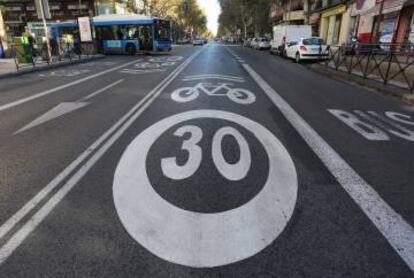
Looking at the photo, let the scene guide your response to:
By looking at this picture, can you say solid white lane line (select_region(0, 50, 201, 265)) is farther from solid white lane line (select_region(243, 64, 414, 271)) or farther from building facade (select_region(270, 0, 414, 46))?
building facade (select_region(270, 0, 414, 46))

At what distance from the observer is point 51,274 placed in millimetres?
2338

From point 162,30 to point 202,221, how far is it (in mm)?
28008

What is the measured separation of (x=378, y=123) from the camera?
6.29 metres

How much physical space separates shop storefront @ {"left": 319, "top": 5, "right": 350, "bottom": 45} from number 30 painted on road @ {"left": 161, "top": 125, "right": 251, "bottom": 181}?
29935 millimetres

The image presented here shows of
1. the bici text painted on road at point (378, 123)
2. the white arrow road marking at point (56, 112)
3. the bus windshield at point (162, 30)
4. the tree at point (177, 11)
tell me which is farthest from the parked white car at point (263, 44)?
the white arrow road marking at point (56, 112)

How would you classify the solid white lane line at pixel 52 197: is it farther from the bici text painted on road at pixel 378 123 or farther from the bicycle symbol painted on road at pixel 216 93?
the bici text painted on road at pixel 378 123

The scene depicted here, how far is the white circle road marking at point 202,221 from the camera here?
2.56 metres

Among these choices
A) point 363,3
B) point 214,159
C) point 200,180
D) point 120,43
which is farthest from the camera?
point 120,43

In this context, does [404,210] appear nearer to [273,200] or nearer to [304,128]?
[273,200]

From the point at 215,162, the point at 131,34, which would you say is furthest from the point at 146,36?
the point at 215,162

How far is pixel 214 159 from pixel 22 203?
7.76 feet

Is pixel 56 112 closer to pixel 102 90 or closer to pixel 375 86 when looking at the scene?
pixel 102 90

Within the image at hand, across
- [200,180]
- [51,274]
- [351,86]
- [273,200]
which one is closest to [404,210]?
[273,200]

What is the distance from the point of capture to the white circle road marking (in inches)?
101
